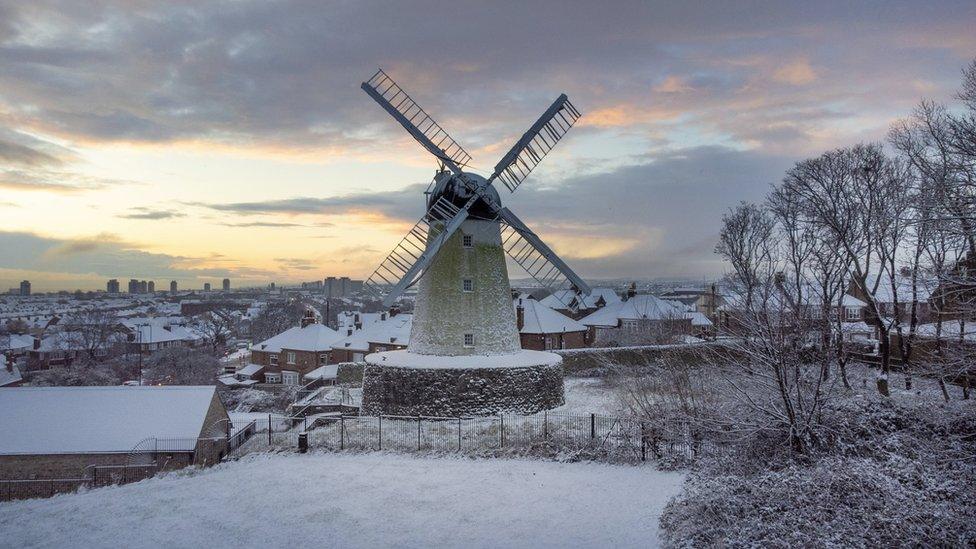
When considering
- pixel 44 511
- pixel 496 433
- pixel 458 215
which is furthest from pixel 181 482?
pixel 458 215

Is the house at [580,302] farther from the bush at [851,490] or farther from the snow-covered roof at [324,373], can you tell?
the bush at [851,490]

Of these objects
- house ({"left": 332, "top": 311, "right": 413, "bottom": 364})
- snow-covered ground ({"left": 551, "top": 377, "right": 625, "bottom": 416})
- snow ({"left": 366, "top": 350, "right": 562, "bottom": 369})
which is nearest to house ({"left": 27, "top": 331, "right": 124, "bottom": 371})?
house ({"left": 332, "top": 311, "right": 413, "bottom": 364})

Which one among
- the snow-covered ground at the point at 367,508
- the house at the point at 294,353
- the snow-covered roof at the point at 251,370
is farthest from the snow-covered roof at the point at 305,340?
the snow-covered ground at the point at 367,508

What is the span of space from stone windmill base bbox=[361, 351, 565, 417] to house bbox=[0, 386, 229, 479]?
6.88 metres

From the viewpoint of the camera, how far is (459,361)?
24.6m

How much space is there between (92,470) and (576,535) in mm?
18229

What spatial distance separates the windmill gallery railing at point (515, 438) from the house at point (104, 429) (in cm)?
248

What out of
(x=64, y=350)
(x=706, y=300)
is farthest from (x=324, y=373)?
(x=706, y=300)

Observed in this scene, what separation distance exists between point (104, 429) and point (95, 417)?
1.01m

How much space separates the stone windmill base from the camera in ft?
78.2

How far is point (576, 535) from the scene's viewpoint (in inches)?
486

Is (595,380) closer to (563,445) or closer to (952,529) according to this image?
(563,445)

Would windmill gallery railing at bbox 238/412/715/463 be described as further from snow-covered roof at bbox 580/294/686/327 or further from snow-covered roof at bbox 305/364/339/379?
snow-covered roof at bbox 580/294/686/327

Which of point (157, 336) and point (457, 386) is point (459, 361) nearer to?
point (457, 386)
